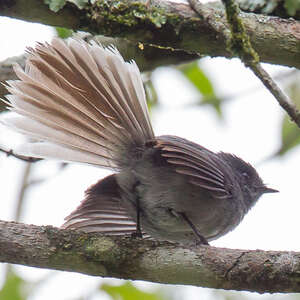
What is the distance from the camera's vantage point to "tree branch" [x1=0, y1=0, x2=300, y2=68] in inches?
116

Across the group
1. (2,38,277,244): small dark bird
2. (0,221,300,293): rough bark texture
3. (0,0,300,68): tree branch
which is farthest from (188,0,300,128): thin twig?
(2,38,277,244): small dark bird

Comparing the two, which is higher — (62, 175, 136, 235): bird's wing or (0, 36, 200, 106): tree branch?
(0, 36, 200, 106): tree branch

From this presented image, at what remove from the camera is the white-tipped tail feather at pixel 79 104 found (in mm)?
3510

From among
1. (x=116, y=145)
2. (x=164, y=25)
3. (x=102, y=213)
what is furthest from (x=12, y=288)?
(x=164, y=25)

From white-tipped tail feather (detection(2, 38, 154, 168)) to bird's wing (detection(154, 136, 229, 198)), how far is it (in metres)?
0.24

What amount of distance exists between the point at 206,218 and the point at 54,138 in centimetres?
107

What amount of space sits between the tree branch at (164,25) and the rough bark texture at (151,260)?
39.1 inches

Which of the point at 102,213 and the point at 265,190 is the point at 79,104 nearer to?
the point at 102,213

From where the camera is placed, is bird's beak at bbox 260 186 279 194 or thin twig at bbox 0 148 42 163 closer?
thin twig at bbox 0 148 42 163

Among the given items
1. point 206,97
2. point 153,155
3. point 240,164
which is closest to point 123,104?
point 153,155

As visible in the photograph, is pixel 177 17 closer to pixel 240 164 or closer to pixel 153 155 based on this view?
pixel 153 155

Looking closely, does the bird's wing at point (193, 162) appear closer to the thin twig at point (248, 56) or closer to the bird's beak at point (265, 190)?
the thin twig at point (248, 56)

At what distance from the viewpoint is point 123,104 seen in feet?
12.2

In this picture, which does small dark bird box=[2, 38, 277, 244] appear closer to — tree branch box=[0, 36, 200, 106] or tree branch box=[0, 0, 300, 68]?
tree branch box=[0, 36, 200, 106]
